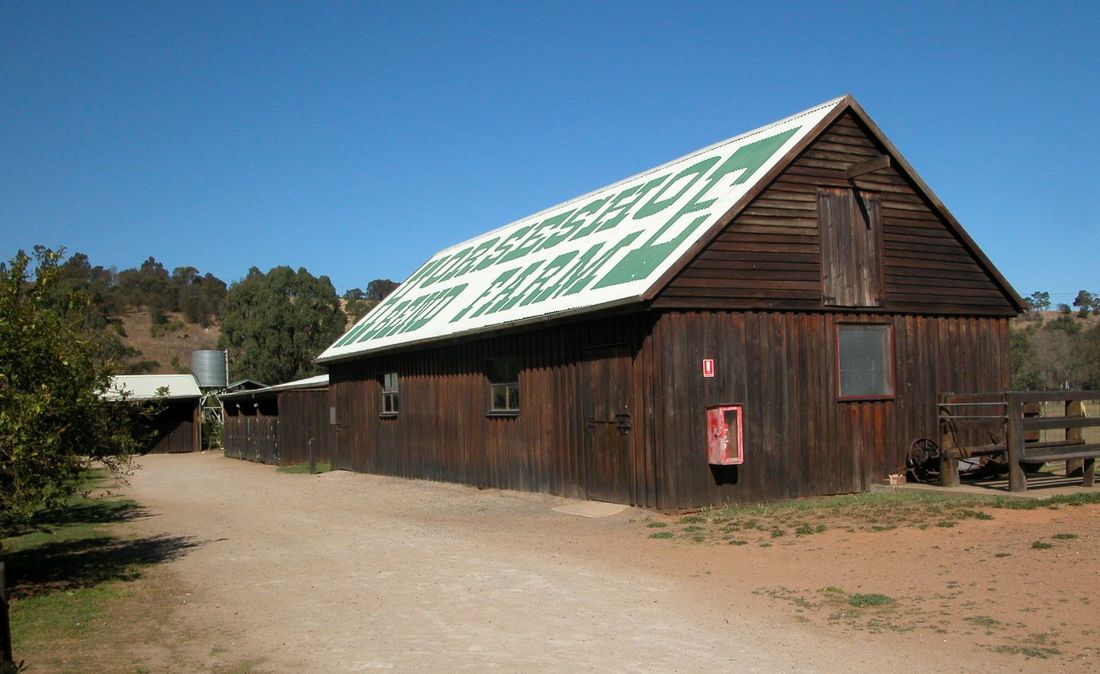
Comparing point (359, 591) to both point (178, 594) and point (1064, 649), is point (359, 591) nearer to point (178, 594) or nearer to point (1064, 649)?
point (178, 594)

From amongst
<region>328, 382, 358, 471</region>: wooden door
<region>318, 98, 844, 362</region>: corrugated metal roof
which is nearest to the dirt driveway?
<region>318, 98, 844, 362</region>: corrugated metal roof

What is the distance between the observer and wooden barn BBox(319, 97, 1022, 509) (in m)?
15.5

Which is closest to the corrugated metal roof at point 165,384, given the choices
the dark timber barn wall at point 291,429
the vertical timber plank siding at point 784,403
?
the dark timber barn wall at point 291,429

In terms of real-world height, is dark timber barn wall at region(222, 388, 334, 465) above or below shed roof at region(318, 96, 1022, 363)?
below

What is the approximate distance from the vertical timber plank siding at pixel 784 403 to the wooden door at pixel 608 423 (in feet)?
2.80

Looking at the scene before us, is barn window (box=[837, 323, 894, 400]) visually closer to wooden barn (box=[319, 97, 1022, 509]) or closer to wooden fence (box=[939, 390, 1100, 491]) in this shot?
wooden barn (box=[319, 97, 1022, 509])

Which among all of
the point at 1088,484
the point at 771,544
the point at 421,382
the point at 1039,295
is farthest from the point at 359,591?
the point at 1039,295

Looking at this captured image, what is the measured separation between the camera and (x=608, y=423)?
16.6m

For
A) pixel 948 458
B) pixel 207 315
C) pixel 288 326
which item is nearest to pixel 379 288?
pixel 207 315

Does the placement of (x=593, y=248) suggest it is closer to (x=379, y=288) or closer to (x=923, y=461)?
(x=923, y=461)

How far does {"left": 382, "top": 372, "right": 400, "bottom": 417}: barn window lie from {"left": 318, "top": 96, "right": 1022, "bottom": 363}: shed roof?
0.88 meters

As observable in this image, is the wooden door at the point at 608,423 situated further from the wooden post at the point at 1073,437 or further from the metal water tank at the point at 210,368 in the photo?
the metal water tank at the point at 210,368

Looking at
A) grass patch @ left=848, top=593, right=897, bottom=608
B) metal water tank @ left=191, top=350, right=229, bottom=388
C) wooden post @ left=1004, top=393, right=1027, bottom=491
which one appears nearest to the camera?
grass patch @ left=848, top=593, right=897, bottom=608

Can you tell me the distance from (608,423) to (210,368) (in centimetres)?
4352
